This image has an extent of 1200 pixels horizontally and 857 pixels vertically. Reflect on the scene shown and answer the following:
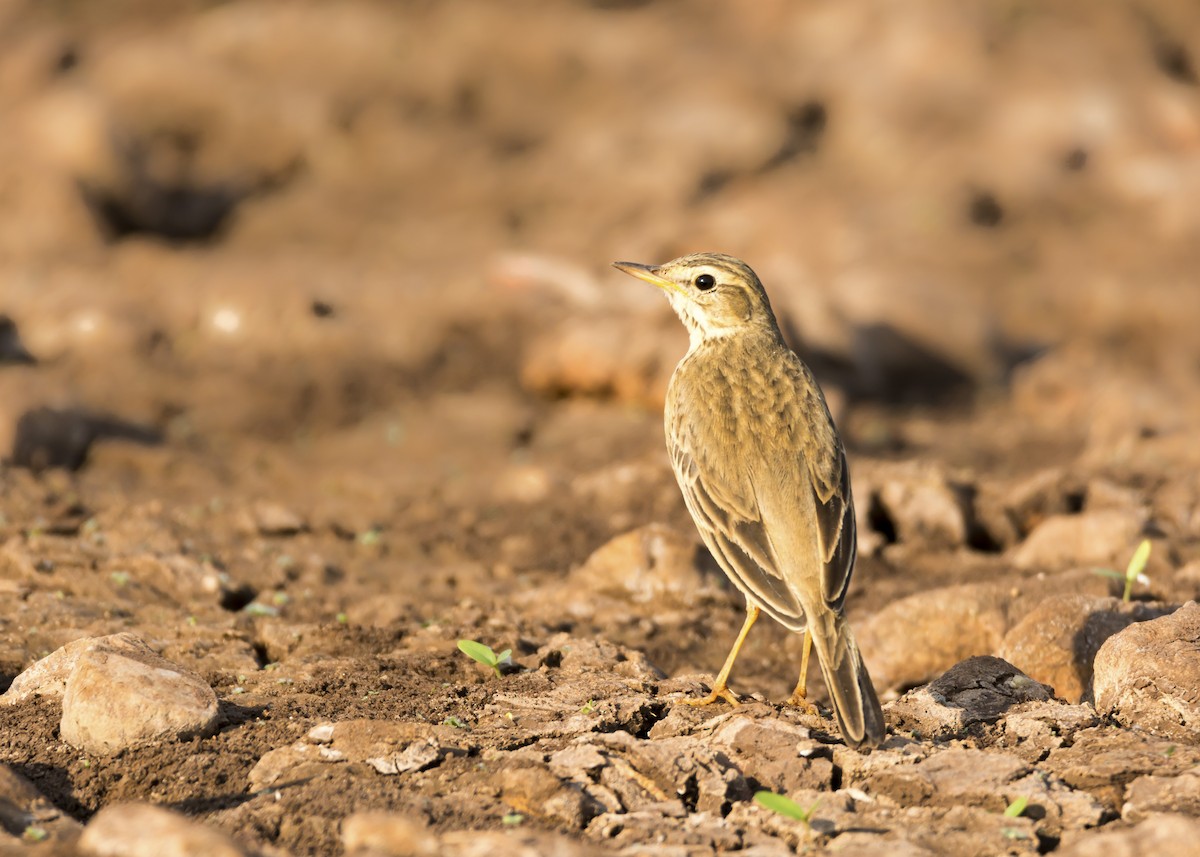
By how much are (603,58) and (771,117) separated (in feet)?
7.15

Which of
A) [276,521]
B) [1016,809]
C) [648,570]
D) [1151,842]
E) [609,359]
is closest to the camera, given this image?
[1151,842]

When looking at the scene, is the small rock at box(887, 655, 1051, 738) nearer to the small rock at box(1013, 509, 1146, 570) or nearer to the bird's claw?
the bird's claw

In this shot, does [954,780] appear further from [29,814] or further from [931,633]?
[29,814]

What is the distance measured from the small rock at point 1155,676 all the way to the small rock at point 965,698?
26cm

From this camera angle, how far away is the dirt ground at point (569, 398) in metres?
4.30

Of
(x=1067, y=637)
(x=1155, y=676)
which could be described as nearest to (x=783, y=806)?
(x=1155, y=676)

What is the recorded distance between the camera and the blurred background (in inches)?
340

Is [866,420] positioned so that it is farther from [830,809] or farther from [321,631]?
[830,809]

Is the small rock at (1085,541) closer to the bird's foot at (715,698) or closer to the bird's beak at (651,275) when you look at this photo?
the bird's beak at (651,275)

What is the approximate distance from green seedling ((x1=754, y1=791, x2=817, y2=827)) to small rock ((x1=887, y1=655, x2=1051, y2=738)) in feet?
3.28

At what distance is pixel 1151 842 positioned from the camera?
11.5 feet

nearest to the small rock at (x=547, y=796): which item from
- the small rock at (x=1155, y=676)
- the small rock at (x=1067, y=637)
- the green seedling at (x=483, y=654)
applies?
the green seedling at (x=483, y=654)

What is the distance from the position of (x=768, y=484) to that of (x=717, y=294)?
4.21 feet

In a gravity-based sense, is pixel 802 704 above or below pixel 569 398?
above
